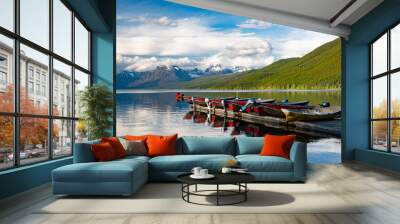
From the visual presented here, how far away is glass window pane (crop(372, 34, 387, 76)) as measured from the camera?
9461 millimetres

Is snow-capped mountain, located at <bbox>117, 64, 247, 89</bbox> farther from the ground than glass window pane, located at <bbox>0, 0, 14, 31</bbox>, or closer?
closer

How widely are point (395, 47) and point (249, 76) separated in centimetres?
396

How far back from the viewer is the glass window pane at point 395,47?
8.77m

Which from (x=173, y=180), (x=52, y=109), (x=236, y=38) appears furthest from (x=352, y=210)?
(x=236, y=38)

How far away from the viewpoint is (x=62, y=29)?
308 inches

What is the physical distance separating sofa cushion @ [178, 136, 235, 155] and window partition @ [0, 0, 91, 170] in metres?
2.27

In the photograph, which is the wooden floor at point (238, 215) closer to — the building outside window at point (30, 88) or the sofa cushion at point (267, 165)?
the sofa cushion at point (267, 165)

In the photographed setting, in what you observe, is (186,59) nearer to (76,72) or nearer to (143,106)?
(143,106)

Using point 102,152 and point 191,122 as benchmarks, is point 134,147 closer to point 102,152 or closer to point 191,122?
point 102,152

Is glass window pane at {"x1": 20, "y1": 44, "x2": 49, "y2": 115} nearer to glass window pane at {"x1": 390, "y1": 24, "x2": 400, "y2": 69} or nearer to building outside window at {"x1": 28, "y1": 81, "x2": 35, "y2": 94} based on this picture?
building outside window at {"x1": 28, "y1": 81, "x2": 35, "y2": 94}

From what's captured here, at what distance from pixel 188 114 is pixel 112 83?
246 cm

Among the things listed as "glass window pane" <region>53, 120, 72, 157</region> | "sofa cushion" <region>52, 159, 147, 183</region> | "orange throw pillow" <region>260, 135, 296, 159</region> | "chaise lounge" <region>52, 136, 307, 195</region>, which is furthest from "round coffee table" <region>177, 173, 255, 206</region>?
"glass window pane" <region>53, 120, 72, 157</region>

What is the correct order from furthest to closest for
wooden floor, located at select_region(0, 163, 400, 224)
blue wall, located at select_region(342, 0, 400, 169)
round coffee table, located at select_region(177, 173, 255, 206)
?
1. blue wall, located at select_region(342, 0, 400, 169)
2. round coffee table, located at select_region(177, 173, 255, 206)
3. wooden floor, located at select_region(0, 163, 400, 224)

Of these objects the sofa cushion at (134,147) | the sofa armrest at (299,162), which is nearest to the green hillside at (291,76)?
the sofa cushion at (134,147)
